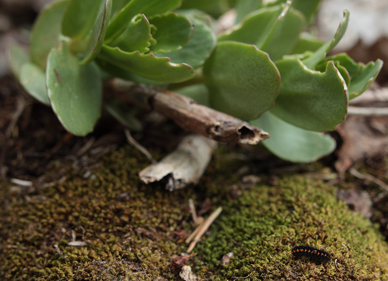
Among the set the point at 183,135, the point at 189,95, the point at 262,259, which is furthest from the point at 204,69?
the point at 262,259

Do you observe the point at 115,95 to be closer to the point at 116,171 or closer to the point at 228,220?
the point at 116,171

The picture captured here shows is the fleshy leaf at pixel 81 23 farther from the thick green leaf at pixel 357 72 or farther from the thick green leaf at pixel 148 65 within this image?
the thick green leaf at pixel 357 72

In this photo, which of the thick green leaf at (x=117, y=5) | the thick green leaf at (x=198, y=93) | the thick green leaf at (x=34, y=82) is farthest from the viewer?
the thick green leaf at (x=198, y=93)

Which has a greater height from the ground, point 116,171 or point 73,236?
point 116,171

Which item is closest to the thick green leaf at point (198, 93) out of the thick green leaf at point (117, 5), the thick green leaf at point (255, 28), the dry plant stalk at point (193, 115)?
the dry plant stalk at point (193, 115)

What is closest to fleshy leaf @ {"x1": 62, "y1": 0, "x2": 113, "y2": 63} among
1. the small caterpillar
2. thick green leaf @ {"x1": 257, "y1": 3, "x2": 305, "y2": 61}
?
thick green leaf @ {"x1": 257, "y1": 3, "x2": 305, "y2": 61}
